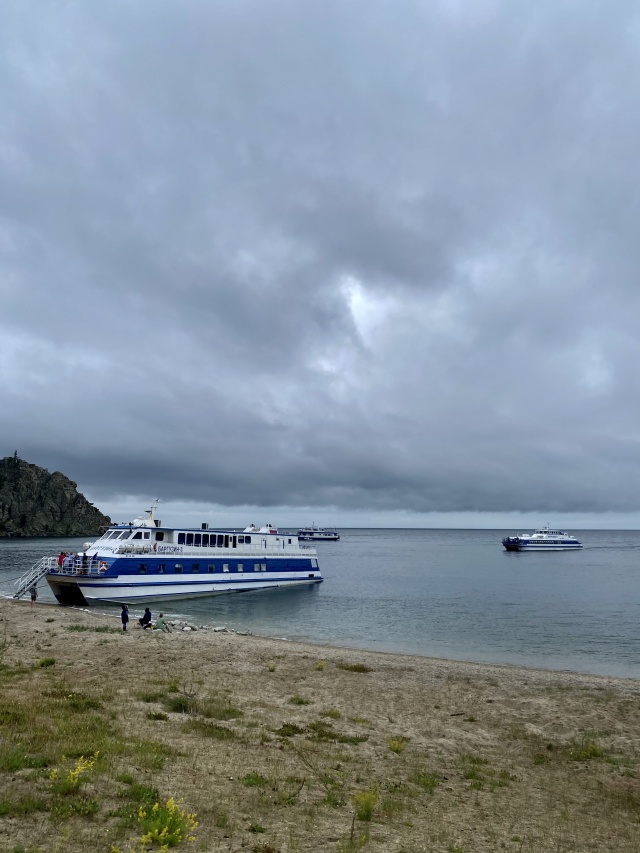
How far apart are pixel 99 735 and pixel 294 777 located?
4.38m

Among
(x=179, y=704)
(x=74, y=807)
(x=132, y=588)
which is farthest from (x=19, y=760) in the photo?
(x=132, y=588)

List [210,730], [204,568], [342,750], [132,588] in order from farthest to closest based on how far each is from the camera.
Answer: [204,568]
[132,588]
[210,730]
[342,750]

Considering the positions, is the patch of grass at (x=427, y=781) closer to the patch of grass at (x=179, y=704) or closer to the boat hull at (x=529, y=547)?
the patch of grass at (x=179, y=704)

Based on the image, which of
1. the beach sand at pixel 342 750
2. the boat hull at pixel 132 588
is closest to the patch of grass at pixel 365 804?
the beach sand at pixel 342 750

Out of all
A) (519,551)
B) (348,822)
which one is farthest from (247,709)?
(519,551)

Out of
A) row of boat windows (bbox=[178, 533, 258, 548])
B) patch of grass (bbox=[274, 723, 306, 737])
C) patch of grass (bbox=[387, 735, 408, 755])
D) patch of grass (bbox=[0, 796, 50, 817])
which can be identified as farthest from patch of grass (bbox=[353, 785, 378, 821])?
row of boat windows (bbox=[178, 533, 258, 548])

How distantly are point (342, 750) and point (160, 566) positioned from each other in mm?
44321

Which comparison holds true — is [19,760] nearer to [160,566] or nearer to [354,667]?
[354,667]

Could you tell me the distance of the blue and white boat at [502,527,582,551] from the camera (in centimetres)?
16088

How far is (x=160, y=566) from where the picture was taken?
54.6 meters

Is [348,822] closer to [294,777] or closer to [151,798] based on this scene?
[294,777]

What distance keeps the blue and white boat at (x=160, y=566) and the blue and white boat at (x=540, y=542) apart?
107840 mm

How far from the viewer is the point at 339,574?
317 ft

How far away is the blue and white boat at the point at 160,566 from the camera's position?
49.9 m
